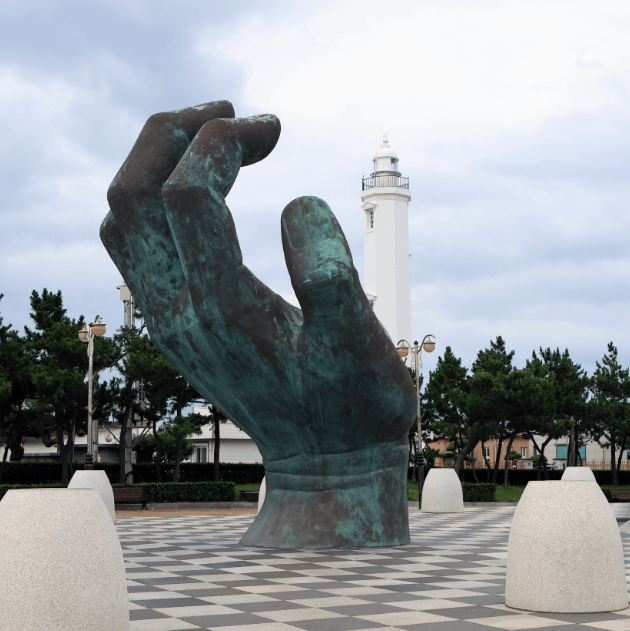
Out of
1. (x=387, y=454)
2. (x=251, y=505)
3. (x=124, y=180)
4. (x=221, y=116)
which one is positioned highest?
(x=221, y=116)

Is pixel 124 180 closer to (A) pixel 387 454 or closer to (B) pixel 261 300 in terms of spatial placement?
(B) pixel 261 300

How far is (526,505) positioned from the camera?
7.75 meters

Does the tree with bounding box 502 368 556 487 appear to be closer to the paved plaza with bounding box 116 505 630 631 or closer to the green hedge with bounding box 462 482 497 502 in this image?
the green hedge with bounding box 462 482 497 502

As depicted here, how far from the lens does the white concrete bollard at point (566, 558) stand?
287 inches

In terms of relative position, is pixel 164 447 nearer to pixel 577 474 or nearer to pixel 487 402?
pixel 487 402

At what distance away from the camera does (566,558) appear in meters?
7.30

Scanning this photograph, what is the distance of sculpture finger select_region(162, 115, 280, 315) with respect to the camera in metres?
10.8

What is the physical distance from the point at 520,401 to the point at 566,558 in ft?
105

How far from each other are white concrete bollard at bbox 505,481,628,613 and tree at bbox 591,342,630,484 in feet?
126

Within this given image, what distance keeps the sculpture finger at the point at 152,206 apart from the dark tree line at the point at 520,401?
28253 mm

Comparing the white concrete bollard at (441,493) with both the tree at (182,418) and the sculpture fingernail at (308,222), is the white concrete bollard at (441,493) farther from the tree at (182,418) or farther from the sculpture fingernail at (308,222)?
the sculpture fingernail at (308,222)

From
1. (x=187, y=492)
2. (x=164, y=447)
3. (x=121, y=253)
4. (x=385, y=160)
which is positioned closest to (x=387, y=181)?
(x=385, y=160)

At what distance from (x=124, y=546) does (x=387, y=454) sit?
444cm

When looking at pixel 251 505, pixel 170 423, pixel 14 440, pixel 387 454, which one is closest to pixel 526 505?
pixel 387 454
